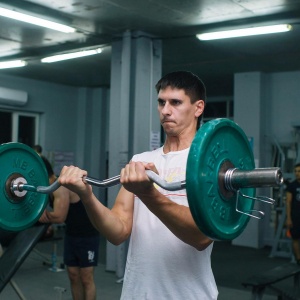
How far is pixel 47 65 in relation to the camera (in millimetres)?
5867

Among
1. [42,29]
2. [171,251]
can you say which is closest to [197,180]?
[171,251]

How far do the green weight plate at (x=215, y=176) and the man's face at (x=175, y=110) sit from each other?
5.8 inches

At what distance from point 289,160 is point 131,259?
195 inches

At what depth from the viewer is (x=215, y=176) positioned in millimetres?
1095

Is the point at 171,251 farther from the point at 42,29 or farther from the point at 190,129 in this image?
the point at 42,29

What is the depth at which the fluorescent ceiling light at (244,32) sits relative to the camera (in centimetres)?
388

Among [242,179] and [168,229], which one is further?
[168,229]

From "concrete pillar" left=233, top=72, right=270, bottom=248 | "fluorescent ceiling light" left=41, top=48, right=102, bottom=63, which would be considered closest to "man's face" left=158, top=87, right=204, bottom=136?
"fluorescent ceiling light" left=41, top=48, right=102, bottom=63

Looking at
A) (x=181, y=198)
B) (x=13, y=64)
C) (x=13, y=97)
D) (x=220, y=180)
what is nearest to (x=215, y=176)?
(x=220, y=180)

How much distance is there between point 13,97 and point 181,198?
5454 mm

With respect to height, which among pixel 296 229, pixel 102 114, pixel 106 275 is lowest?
pixel 106 275

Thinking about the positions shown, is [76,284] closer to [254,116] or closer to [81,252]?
[81,252]

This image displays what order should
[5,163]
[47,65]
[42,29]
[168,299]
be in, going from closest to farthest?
1. [168,299]
2. [5,163]
3. [42,29]
4. [47,65]

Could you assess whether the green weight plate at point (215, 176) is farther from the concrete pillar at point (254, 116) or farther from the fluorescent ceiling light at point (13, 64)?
the concrete pillar at point (254, 116)
